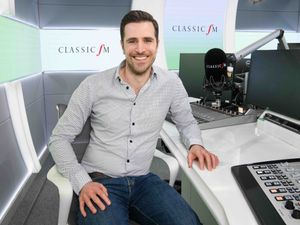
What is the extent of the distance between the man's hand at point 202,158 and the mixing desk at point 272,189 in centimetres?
10

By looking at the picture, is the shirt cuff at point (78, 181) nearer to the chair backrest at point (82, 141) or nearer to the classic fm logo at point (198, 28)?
the chair backrest at point (82, 141)

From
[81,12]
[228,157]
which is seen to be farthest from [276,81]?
[81,12]

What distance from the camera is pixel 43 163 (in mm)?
3344

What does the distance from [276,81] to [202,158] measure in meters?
0.61

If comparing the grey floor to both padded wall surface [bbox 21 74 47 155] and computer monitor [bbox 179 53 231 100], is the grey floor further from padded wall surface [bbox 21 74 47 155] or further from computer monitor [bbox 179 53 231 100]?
computer monitor [bbox 179 53 231 100]

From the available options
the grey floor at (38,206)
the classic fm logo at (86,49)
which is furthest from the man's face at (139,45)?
the classic fm logo at (86,49)

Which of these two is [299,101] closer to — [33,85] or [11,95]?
[11,95]

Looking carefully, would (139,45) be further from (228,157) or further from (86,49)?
(86,49)

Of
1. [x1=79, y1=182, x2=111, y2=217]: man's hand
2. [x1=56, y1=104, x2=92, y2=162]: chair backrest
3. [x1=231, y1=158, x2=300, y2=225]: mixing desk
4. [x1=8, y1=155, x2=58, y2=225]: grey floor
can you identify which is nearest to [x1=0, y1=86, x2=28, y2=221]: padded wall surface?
[x1=8, y1=155, x2=58, y2=225]: grey floor

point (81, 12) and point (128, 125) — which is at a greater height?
point (81, 12)

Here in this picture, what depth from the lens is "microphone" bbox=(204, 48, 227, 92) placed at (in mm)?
1773

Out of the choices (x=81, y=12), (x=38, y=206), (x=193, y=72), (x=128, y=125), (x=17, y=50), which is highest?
(x=81, y=12)

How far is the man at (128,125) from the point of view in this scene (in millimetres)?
1308

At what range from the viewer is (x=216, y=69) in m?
1.81
